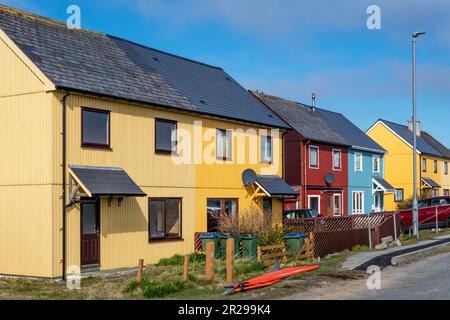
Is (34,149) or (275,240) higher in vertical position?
(34,149)

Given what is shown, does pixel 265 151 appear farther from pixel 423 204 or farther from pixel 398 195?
pixel 398 195

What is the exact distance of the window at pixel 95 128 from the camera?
19.3 m

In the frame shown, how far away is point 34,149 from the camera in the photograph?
60.8 feet

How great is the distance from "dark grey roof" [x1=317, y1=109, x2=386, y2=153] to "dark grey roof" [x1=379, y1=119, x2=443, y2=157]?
9.51 metres

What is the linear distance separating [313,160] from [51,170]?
2231 cm

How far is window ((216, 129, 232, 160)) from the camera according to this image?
82.2 feet

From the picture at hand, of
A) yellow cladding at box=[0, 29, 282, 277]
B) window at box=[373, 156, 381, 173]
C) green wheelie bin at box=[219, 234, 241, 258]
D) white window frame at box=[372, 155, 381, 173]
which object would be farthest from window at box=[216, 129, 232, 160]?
window at box=[373, 156, 381, 173]

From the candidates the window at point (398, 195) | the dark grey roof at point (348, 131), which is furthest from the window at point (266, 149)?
the window at point (398, 195)

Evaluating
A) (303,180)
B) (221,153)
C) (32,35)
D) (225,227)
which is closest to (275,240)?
(225,227)

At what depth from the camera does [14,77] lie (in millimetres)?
19203

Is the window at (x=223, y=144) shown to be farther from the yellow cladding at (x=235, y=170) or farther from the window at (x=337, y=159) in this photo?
the window at (x=337, y=159)

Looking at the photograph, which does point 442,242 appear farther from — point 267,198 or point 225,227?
point 225,227

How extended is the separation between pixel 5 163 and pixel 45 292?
202 inches

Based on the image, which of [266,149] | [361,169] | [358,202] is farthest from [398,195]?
[266,149]
